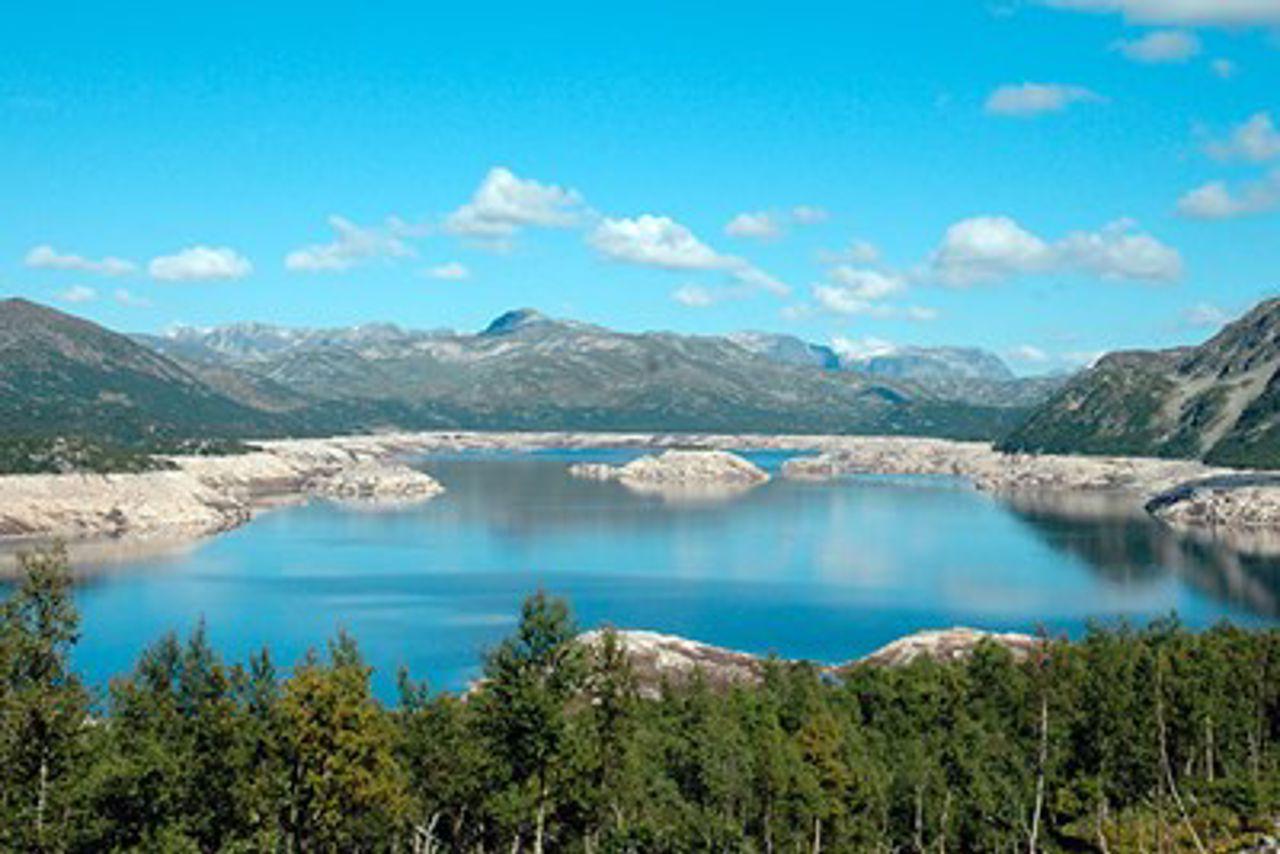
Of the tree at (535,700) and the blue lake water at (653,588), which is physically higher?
the tree at (535,700)

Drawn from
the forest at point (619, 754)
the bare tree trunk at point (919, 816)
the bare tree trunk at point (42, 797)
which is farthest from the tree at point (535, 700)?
the bare tree trunk at point (919, 816)

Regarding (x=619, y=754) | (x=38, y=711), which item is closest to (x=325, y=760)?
(x=38, y=711)

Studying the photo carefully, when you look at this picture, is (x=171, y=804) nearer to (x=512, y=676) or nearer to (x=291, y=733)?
(x=291, y=733)

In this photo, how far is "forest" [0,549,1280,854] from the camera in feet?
117

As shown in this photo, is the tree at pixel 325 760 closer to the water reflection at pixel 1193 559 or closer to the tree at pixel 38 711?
the tree at pixel 38 711

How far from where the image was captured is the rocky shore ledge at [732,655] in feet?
293

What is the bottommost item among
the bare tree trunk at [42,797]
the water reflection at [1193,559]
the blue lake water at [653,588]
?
the blue lake water at [653,588]

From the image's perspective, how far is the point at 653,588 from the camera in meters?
146

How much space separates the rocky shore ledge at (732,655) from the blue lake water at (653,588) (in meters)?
12.4

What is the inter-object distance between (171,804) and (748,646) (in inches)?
3075

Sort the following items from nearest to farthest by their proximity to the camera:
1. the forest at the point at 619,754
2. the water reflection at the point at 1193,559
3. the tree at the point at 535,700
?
the forest at the point at 619,754, the tree at the point at 535,700, the water reflection at the point at 1193,559

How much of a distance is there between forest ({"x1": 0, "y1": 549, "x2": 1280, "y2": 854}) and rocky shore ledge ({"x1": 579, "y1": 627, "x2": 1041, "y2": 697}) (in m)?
13.2

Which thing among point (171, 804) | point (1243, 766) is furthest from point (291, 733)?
point (1243, 766)

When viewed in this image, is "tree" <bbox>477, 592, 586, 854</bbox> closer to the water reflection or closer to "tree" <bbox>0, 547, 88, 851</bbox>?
"tree" <bbox>0, 547, 88, 851</bbox>
